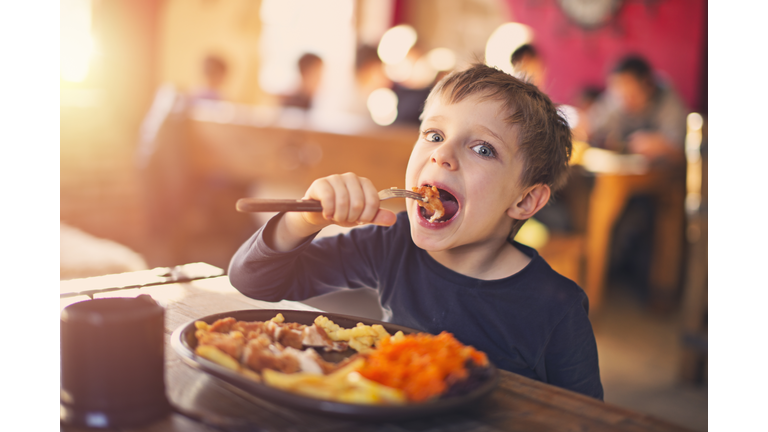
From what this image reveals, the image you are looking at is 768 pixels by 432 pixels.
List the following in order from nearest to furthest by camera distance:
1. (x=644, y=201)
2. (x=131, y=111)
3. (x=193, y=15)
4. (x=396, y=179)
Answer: (x=396, y=179)
(x=644, y=201)
(x=131, y=111)
(x=193, y=15)

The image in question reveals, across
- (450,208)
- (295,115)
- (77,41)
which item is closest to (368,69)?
(295,115)

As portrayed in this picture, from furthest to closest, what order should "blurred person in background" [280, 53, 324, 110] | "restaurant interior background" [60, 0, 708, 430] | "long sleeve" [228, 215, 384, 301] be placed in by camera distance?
"blurred person in background" [280, 53, 324, 110] → "restaurant interior background" [60, 0, 708, 430] → "long sleeve" [228, 215, 384, 301]

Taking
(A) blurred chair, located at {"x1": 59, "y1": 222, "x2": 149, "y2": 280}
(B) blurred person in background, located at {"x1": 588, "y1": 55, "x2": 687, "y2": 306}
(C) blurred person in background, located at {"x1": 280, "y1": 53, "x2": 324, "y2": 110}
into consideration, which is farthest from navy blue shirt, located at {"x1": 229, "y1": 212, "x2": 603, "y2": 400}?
(C) blurred person in background, located at {"x1": 280, "y1": 53, "x2": 324, "y2": 110}

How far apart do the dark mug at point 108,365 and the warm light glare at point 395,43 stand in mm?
6086

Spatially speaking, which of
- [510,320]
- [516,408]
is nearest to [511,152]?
[510,320]

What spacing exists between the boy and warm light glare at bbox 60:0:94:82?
4.44 meters

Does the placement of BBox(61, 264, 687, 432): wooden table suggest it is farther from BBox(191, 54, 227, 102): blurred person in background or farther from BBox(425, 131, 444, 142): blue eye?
BBox(191, 54, 227, 102): blurred person in background

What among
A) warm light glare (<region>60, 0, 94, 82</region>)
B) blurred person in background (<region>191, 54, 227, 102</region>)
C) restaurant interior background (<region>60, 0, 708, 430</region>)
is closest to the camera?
restaurant interior background (<region>60, 0, 708, 430</region>)

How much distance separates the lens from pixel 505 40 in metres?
5.75

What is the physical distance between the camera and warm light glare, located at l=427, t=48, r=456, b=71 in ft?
19.3

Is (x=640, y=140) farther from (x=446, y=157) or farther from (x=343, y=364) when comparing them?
(x=343, y=364)

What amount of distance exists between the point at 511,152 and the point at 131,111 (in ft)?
15.9
